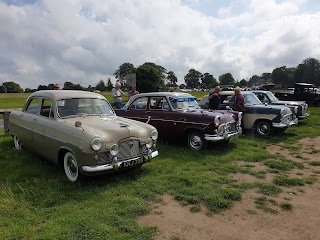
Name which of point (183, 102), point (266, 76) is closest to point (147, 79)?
point (183, 102)

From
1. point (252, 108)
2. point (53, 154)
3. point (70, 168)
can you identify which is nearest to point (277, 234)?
point (70, 168)

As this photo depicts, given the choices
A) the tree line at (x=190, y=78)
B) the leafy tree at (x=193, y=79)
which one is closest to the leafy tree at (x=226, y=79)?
the tree line at (x=190, y=78)

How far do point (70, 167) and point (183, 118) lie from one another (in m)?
3.63

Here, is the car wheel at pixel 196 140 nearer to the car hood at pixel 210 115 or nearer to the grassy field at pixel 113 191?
the grassy field at pixel 113 191

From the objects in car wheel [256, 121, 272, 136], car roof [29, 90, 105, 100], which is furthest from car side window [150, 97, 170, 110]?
car wheel [256, 121, 272, 136]

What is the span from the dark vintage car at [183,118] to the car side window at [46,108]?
9.48ft

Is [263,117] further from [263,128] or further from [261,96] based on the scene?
[261,96]

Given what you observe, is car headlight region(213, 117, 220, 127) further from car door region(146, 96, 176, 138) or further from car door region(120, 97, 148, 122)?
car door region(120, 97, 148, 122)

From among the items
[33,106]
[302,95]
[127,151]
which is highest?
[302,95]

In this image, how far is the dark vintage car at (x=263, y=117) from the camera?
10117 millimetres

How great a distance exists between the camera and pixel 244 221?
392 centimetres

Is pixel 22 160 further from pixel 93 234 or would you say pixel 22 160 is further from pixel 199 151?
pixel 199 151

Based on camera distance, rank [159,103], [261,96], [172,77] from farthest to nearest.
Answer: [172,77] → [261,96] → [159,103]

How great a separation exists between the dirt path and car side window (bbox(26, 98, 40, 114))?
12.7 ft
